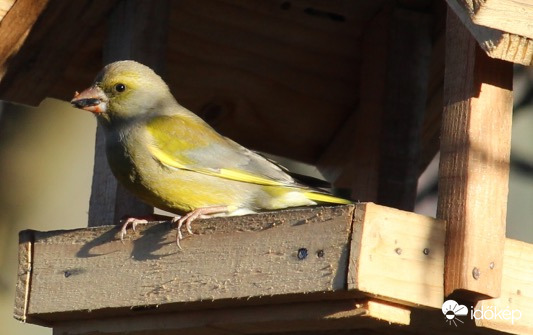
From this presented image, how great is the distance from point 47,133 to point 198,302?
5.18 metres

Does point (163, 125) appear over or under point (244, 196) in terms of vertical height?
over

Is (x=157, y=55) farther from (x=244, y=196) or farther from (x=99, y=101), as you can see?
(x=244, y=196)

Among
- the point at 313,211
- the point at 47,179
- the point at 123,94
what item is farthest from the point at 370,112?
the point at 47,179

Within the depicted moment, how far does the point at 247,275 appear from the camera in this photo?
416 centimetres

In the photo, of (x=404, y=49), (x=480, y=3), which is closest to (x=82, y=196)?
(x=404, y=49)

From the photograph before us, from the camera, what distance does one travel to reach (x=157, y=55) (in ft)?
17.8

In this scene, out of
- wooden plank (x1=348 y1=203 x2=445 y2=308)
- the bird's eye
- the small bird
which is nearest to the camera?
wooden plank (x1=348 y1=203 x2=445 y2=308)

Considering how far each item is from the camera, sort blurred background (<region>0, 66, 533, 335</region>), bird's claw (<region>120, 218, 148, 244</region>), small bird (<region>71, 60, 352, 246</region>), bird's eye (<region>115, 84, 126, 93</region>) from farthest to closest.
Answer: blurred background (<region>0, 66, 533, 335</region>) < bird's eye (<region>115, 84, 126, 93</region>) < small bird (<region>71, 60, 352, 246</region>) < bird's claw (<region>120, 218, 148, 244</region>)

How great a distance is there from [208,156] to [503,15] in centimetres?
154

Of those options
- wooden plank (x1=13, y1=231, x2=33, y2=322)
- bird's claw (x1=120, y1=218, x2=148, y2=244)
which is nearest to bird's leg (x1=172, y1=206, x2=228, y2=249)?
bird's claw (x1=120, y1=218, x2=148, y2=244)

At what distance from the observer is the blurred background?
9133 mm

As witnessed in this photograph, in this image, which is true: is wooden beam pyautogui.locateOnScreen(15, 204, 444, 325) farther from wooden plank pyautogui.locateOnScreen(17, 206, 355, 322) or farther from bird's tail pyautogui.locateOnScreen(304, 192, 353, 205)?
bird's tail pyautogui.locateOnScreen(304, 192, 353, 205)

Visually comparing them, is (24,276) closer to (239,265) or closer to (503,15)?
(239,265)

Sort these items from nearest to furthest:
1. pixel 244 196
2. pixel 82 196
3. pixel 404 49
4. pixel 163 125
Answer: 1. pixel 244 196
2. pixel 163 125
3. pixel 404 49
4. pixel 82 196
